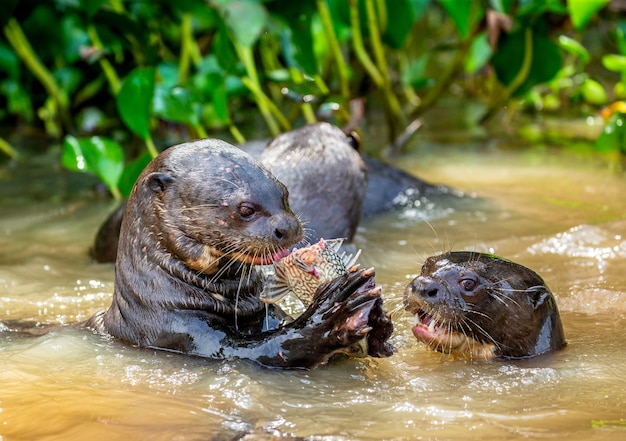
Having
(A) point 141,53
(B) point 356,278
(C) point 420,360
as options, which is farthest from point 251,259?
(A) point 141,53

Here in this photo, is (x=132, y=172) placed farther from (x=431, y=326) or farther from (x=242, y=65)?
(x=431, y=326)

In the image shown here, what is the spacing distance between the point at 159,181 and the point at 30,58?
4.25 m

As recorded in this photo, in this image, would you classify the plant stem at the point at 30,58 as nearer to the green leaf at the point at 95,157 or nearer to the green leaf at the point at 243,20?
the green leaf at the point at 95,157

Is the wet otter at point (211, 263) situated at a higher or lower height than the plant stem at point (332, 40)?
lower

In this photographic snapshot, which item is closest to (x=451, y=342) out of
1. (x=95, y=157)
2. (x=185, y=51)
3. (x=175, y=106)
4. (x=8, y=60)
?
(x=95, y=157)

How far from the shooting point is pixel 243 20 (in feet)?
18.5

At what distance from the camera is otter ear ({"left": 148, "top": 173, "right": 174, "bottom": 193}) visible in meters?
3.04

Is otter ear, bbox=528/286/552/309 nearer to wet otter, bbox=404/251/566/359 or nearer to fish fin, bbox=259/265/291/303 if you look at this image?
wet otter, bbox=404/251/566/359

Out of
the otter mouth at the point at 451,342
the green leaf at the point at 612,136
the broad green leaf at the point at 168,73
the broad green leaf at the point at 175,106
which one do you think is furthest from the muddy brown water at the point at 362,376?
the broad green leaf at the point at 168,73

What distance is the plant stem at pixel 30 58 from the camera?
22.4 feet

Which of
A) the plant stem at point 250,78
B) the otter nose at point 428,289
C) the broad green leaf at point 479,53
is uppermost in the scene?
the broad green leaf at point 479,53

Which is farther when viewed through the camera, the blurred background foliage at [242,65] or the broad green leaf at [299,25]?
the broad green leaf at [299,25]

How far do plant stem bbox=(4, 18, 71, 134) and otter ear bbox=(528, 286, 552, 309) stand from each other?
4.74 metres

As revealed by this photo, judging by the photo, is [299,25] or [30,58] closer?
[299,25]
